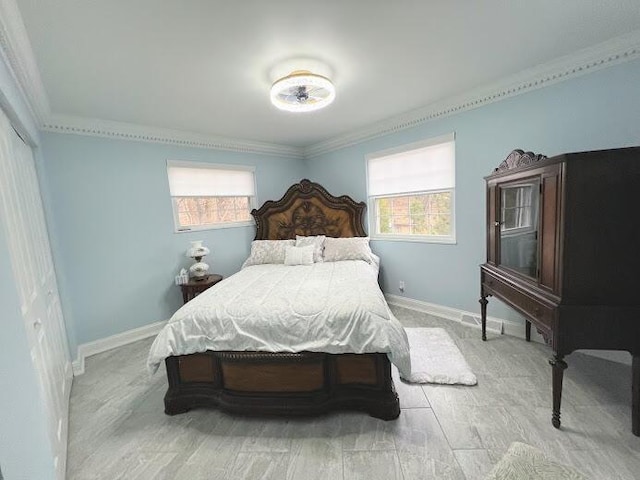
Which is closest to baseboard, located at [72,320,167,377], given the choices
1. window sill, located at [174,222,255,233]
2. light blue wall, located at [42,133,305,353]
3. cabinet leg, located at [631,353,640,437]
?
light blue wall, located at [42,133,305,353]

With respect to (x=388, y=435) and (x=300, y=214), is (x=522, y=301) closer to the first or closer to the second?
(x=388, y=435)

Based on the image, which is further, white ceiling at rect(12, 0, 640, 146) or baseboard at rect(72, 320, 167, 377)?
baseboard at rect(72, 320, 167, 377)

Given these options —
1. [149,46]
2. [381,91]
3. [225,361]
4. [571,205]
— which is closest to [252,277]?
[225,361]

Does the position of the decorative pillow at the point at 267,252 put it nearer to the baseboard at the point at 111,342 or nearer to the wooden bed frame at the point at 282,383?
the baseboard at the point at 111,342

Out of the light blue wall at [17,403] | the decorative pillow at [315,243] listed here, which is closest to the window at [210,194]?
the decorative pillow at [315,243]

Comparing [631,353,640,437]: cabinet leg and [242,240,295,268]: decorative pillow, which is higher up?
[242,240,295,268]: decorative pillow

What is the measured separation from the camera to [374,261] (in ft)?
11.5

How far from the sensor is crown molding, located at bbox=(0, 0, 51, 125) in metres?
1.35

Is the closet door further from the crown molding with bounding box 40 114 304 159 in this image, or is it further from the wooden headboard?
the wooden headboard

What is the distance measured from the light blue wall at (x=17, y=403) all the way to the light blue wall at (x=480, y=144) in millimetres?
3414

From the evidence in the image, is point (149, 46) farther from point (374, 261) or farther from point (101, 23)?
A: point (374, 261)

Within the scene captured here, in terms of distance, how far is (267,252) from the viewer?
11.9 feet

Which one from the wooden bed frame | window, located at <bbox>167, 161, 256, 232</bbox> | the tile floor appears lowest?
the tile floor

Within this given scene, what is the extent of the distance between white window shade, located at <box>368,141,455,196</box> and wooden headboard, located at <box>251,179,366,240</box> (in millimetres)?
671
